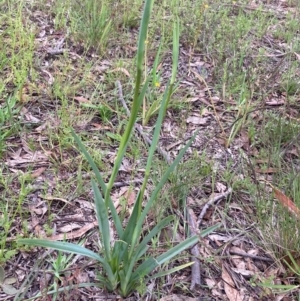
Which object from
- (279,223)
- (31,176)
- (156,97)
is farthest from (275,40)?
(31,176)

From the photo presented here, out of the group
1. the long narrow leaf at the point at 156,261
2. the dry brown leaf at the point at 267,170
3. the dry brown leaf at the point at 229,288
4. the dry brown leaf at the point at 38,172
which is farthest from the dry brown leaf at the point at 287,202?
the dry brown leaf at the point at 38,172

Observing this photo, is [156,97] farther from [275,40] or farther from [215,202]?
[275,40]

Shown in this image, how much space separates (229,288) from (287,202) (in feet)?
1.16

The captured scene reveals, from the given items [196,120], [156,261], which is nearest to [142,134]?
[196,120]

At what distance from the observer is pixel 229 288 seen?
4.04 feet

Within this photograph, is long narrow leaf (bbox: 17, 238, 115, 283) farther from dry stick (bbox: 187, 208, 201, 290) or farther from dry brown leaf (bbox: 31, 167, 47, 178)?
dry brown leaf (bbox: 31, 167, 47, 178)

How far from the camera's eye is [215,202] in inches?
59.4

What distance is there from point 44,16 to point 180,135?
1354mm

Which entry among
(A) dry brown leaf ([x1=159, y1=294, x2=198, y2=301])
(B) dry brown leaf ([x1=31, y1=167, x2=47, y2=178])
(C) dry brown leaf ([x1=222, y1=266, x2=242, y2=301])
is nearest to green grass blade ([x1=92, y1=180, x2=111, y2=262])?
(A) dry brown leaf ([x1=159, y1=294, x2=198, y2=301])

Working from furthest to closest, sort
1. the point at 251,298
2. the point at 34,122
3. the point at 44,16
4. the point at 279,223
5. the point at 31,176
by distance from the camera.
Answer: the point at 44,16
the point at 34,122
the point at 31,176
the point at 279,223
the point at 251,298

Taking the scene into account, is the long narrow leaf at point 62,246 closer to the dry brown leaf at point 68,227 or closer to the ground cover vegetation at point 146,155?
the ground cover vegetation at point 146,155

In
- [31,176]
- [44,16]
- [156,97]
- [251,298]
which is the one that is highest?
[44,16]

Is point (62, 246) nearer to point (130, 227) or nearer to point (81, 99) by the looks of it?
point (130, 227)

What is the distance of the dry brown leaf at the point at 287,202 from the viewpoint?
4.30ft
